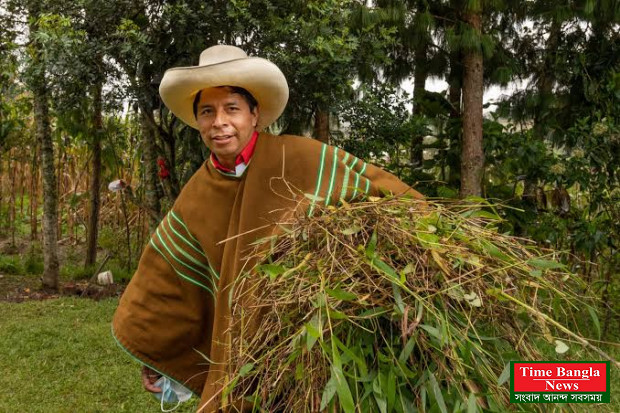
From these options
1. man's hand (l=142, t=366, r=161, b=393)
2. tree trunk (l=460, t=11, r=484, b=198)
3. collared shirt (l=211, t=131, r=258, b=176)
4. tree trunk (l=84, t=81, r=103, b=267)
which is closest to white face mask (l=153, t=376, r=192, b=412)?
man's hand (l=142, t=366, r=161, b=393)

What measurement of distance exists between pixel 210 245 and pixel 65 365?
122 inches

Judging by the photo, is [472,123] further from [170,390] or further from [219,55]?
[170,390]

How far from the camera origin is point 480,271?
1.34 meters

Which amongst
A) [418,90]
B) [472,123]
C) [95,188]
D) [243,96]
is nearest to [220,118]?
[243,96]

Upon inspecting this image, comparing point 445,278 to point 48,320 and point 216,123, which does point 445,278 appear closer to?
point 216,123

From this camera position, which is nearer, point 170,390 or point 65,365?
point 170,390

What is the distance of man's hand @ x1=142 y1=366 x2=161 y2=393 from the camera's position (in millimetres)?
2451

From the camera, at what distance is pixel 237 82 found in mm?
2119

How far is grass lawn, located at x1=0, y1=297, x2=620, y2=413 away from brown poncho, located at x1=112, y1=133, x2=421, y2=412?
1864 millimetres

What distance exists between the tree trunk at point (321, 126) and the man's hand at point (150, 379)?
2.83 meters

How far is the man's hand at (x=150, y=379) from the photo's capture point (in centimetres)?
245

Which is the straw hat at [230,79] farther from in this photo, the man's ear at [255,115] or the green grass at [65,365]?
the green grass at [65,365]

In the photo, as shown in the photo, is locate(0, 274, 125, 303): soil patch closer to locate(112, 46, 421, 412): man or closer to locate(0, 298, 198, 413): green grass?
locate(0, 298, 198, 413): green grass

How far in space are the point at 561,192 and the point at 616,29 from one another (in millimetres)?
1824
